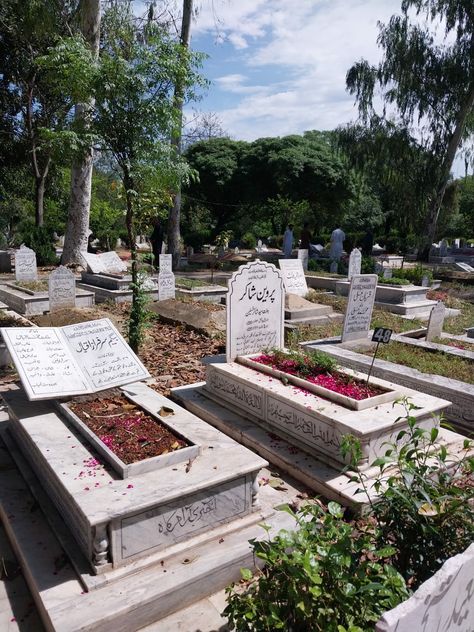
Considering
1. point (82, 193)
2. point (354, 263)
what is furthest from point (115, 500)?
point (82, 193)

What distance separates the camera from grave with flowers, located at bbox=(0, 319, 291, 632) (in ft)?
8.84

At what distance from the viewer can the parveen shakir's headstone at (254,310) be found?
17.7 feet

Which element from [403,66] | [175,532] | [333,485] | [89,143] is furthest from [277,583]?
[403,66]

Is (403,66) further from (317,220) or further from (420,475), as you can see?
(420,475)

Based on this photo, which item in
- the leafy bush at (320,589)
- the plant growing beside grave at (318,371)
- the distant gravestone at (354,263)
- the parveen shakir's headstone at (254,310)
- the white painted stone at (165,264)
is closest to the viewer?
the leafy bush at (320,589)

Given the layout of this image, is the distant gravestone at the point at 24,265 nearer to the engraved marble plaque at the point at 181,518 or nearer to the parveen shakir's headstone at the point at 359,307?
the parveen shakir's headstone at the point at 359,307

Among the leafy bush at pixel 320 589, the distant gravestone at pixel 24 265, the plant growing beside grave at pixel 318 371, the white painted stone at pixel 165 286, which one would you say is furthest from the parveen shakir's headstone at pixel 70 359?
the distant gravestone at pixel 24 265

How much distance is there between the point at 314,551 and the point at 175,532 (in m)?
1.24

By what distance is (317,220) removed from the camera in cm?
3152

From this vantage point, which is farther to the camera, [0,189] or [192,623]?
[0,189]

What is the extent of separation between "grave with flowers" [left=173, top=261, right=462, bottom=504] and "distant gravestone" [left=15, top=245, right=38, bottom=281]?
27.4ft

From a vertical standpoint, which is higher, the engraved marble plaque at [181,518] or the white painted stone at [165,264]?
the white painted stone at [165,264]

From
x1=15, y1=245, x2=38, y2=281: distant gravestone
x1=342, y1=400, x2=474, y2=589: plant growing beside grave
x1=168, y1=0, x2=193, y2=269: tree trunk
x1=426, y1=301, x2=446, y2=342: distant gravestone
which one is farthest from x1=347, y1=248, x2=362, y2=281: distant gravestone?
x1=342, y1=400, x2=474, y2=589: plant growing beside grave

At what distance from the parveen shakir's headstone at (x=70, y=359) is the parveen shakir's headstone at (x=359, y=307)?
11.2ft
